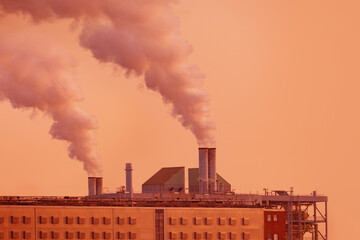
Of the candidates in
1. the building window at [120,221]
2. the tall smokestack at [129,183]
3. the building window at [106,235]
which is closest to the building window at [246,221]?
the building window at [120,221]

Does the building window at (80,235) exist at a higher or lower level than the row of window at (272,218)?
lower

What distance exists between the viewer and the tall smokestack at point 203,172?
190750mm

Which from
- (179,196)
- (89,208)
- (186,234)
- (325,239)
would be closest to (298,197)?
(325,239)

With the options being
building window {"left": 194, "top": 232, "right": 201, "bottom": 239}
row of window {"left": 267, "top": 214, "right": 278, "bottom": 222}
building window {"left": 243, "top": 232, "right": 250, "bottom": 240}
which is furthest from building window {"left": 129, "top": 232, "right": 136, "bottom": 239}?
row of window {"left": 267, "top": 214, "right": 278, "bottom": 222}

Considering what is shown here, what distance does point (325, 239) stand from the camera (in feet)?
654

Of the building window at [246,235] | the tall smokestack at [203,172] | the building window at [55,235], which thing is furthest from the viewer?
the tall smokestack at [203,172]

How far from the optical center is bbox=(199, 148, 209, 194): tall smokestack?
191 metres

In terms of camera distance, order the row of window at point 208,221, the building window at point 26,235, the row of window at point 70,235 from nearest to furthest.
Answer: the row of window at point 70,235 → the building window at point 26,235 → the row of window at point 208,221

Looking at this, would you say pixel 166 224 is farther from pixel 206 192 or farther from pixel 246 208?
pixel 206 192

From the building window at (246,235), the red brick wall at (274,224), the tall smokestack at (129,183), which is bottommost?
the building window at (246,235)

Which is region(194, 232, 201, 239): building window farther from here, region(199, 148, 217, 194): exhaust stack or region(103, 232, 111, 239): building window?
region(199, 148, 217, 194): exhaust stack

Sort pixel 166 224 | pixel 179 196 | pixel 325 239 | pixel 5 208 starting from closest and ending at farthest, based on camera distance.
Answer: pixel 5 208, pixel 166 224, pixel 179 196, pixel 325 239

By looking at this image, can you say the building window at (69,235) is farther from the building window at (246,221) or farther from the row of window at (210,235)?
the building window at (246,221)

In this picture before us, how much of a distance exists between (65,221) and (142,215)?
11.3m
